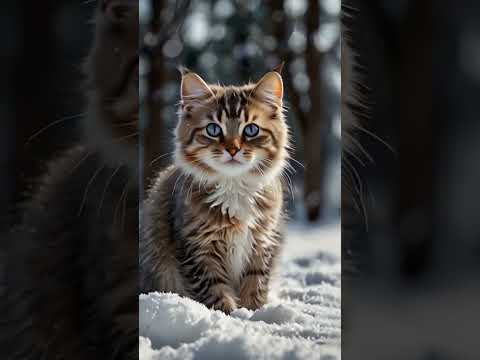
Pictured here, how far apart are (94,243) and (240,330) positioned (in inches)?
16.2

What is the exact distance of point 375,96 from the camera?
113cm

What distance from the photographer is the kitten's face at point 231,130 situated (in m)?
1.44

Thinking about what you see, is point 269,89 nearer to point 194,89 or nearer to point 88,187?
point 194,89

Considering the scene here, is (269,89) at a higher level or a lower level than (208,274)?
higher

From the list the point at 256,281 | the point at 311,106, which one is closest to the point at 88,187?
the point at 256,281

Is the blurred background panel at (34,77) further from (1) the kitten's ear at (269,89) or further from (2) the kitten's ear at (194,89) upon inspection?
(1) the kitten's ear at (269,89)

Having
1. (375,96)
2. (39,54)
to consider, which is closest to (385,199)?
(375,96)

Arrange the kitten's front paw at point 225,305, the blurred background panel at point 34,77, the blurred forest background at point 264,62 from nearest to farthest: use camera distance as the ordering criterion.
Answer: the blurred background panel at point 34,77, the kitten's front paw at point 225,305, the blurred forest background at point 264,62

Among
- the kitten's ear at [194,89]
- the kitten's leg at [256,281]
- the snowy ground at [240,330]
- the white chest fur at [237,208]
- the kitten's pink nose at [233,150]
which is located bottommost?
the snowy ground at [240,330]

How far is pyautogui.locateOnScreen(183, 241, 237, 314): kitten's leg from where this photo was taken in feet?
4.66

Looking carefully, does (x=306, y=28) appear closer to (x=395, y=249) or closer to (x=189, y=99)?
(x=189, y=99)

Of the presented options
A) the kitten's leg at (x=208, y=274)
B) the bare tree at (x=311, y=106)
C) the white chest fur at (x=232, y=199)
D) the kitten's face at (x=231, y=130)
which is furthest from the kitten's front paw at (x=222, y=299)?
the bare tree at (x=311, y=106)

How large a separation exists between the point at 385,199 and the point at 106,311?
675 millimetres

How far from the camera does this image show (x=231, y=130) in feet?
4.75
